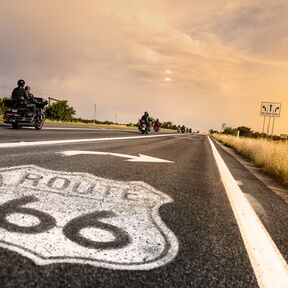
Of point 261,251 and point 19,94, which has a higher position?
point 19,94

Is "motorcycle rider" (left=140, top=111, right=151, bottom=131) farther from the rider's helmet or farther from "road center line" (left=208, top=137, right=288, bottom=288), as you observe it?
"road center line" (left=208, top=137, right=288, bottom=288)

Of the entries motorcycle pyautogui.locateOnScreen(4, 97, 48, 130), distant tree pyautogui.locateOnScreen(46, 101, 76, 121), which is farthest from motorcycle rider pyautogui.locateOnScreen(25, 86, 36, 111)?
distant tree pyautogui.locateOnScreen(46, 101, 76, 121)

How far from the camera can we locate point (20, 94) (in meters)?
15.6

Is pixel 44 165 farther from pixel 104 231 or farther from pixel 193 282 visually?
pixel 193 282

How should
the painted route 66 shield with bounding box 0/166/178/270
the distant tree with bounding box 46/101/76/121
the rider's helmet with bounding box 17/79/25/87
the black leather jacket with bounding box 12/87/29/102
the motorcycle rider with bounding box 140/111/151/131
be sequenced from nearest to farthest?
the painted route 66 shield with bounding box 0/166/178/270 → the rider's helmet with bounding box 17/79/25/87 → the black leather jacket with bounding box 12/87/29/102 → the motorcycle rider with bounding box 140/111/151/131 → the distant tree with bounding box 46/101/76/121

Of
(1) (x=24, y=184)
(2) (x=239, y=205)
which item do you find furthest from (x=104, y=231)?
(2) (x=239, y=205)

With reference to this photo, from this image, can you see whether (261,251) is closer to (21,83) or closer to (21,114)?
(21,83)

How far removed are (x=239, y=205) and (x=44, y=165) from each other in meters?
2.38

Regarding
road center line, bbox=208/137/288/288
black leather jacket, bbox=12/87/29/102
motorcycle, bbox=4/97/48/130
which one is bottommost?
road center line, bbox=208/137/288/288

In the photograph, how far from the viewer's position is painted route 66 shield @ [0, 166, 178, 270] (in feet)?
6.49

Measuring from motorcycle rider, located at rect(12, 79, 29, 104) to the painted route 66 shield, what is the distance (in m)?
12.2

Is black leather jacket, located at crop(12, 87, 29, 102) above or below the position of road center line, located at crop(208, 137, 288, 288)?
above

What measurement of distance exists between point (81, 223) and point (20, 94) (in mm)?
14091

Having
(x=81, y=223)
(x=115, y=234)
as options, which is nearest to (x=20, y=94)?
(x=81, y=223)
